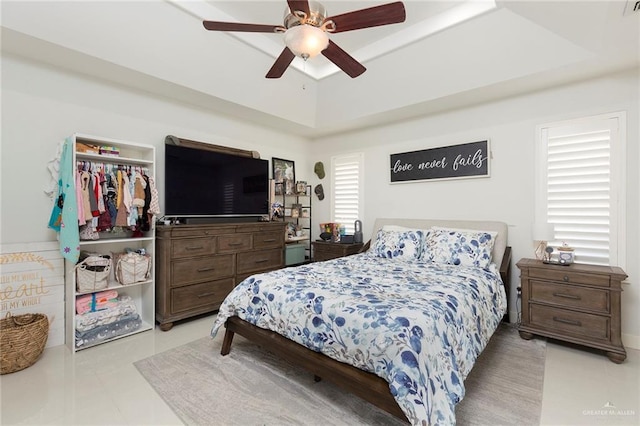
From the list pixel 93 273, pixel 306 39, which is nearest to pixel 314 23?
pixel 306 39

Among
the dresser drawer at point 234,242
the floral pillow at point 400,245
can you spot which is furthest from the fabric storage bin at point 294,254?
the floral pillow at point 400,245

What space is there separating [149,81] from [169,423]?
3036mm

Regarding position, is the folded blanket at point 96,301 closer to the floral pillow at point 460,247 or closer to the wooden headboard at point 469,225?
the wooden headboard at point 469,225

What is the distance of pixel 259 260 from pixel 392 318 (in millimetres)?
2580

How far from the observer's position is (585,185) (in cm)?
289

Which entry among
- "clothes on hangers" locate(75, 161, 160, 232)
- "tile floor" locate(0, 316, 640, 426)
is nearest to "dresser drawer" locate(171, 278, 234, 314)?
"tile floor" locate(0, 316, 640, 426)

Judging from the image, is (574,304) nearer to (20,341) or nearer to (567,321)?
(567,321)

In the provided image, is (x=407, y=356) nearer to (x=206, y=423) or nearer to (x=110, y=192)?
(x=206, y=423)

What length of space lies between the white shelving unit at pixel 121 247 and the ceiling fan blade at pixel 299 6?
2.13m

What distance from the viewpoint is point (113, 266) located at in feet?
9.93

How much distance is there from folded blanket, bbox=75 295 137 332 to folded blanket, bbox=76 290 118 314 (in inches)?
1.4

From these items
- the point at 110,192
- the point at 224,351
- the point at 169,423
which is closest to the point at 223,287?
the point at 224,351

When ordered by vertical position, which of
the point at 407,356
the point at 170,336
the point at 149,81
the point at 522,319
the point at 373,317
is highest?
the point at 149,81

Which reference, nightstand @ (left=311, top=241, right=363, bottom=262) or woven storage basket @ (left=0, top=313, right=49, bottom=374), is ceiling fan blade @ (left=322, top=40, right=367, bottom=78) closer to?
nightstand @ (left=311, top=241, right=363, bottom=262)
